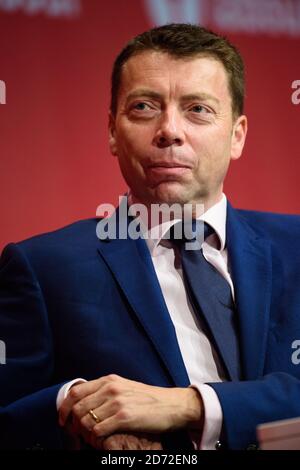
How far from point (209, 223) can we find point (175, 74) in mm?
344

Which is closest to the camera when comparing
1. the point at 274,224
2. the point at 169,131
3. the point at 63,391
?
the point at 63,391

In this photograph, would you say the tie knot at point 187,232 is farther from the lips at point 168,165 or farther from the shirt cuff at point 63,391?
the shirt cuff at point 63,391

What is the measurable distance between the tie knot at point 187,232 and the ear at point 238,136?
0.26m

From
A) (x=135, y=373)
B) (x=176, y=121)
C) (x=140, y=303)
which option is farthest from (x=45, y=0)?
(x=135, y=373)

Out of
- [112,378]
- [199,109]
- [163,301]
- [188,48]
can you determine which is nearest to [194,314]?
[163,301]

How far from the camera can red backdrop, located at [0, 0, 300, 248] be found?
216 cm

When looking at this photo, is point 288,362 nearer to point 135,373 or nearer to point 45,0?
point 135,373

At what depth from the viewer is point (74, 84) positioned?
2229mm

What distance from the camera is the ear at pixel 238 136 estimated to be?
2.06 metres

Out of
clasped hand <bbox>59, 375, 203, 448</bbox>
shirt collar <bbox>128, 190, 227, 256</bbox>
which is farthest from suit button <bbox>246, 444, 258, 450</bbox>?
shirt collar <bbox>128, 190, 227, 256</bbox>

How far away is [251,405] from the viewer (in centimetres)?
162

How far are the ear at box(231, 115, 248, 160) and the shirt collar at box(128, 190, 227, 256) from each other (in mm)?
147

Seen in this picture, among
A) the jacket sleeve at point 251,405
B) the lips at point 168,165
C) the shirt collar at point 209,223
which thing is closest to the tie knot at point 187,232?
the shirt collar at point 209,223

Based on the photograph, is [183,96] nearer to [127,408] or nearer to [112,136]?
[112,136]
